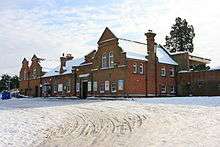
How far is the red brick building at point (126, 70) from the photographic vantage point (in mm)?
50750

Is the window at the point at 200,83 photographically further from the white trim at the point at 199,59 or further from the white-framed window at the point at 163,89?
the white trim at the point at 199,59

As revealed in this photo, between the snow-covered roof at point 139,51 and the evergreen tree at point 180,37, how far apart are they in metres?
21.9

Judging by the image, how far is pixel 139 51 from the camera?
53375mm

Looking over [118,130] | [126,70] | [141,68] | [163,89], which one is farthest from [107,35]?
[118,130]

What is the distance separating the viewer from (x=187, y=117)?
18.2 m

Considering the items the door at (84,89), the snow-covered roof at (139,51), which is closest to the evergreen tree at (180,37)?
the snow-covered roof at (139,51)

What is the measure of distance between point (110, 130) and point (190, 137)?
3953 mm

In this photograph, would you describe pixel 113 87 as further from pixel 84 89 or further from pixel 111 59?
pixel 84 89

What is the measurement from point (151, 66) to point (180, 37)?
1215 inches

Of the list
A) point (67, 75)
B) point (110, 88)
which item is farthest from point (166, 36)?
point (110, 88)

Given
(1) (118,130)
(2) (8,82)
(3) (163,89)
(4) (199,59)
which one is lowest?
(1) (118,130)

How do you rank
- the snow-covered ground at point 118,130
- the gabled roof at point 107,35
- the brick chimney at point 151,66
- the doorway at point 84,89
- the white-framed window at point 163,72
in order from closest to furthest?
the snow-covered ground at point 118,130
the brick chimney at point 151,66
the gabled roof at point 107,35
the white-framed window at point 163,72
the doorway at point 84,89

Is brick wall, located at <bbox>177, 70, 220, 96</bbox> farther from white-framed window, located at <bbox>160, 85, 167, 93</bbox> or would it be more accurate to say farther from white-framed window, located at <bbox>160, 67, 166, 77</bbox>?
white-framed window, located at <bbox>160, 67, 166, 77</bbox>

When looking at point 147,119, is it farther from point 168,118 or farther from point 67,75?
point 67,75
